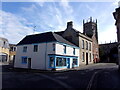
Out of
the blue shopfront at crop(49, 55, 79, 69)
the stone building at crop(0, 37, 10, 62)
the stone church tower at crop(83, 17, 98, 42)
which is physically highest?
the stone church tower at crop(83, 17, 98, 42)

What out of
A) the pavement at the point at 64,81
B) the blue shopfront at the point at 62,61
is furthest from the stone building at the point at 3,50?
the pavement at the point at 64,81

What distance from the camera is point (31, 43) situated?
85.0 feet

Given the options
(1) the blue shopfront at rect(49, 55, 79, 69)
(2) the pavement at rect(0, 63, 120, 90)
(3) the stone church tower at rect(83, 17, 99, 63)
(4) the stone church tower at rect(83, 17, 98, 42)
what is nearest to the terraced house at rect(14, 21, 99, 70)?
(1) the blue shopfront at rect(49, 55, 79, 69)

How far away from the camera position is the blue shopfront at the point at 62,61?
2222cm

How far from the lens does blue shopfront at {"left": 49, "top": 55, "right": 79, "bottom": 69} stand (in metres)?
22.2

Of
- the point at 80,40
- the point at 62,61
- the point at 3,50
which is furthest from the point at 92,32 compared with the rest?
the point at 3,50

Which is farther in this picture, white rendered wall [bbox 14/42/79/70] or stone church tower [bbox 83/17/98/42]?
stone church tower [bbox 83/17/98/42]

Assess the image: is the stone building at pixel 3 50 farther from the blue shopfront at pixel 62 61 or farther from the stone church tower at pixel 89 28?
the stone church tower at pixel 89 28

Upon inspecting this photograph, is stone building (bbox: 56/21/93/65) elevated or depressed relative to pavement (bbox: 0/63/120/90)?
elevated

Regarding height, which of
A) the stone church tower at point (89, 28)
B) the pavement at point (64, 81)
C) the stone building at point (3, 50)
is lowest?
the pavement at point (64, 81)

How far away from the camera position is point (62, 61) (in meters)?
24.2

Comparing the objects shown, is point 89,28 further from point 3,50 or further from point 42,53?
point 3,50

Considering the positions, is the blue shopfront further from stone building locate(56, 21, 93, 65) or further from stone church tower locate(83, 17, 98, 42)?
stone church tower locate(83, 17, 98, 42)

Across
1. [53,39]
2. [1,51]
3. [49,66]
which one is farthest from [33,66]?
[1,51]
